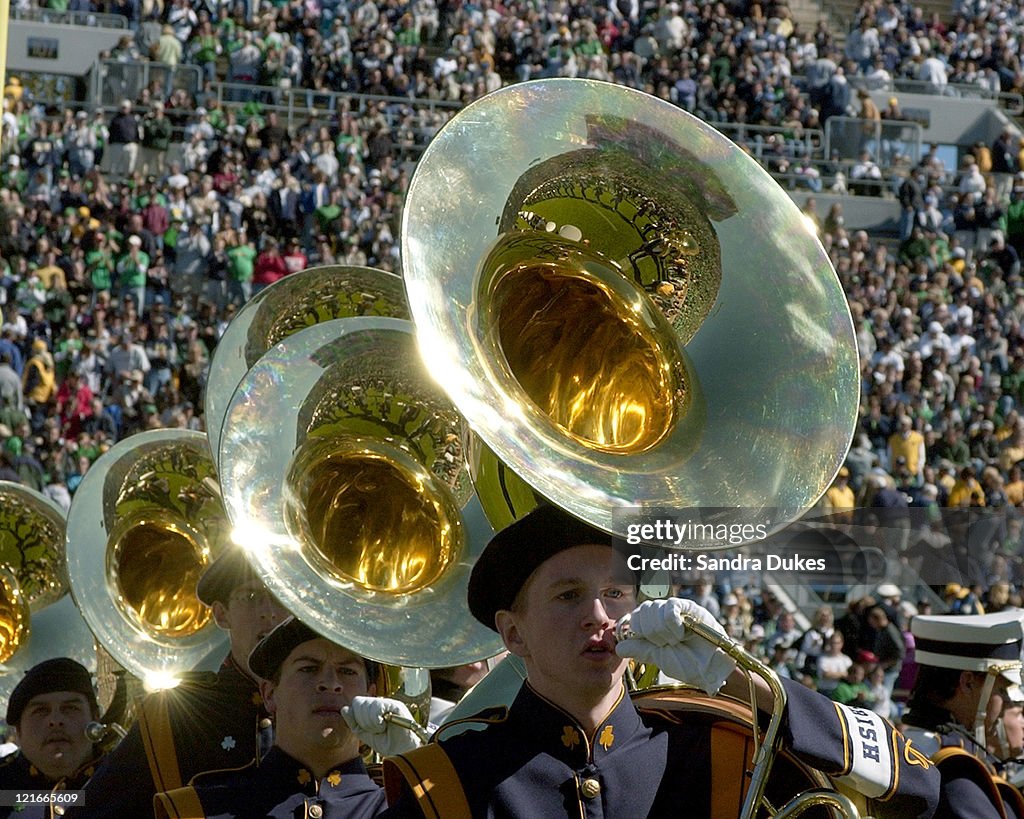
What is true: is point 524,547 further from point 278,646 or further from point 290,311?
point 290,311

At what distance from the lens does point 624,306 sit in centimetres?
385

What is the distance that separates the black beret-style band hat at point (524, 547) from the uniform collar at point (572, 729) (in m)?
0.18

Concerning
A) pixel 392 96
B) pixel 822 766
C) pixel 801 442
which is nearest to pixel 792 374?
pixel 801 442

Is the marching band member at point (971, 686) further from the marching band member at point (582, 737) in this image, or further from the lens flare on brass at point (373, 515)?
the lens flare on brass at point (373, 515)

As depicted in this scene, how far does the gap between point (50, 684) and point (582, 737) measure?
8.63 feet

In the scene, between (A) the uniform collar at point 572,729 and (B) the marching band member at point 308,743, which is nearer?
(A) the uniform collar at point 572,729

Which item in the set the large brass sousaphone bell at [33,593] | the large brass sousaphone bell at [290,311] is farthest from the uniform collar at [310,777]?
the large brass sousaphone bell at [33,593]

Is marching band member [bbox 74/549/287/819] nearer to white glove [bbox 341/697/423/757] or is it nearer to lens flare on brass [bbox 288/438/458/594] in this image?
lens flare on brass [bbox 288/438/458/594]

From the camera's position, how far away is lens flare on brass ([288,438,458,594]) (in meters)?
4.29

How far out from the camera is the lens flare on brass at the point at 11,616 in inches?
249

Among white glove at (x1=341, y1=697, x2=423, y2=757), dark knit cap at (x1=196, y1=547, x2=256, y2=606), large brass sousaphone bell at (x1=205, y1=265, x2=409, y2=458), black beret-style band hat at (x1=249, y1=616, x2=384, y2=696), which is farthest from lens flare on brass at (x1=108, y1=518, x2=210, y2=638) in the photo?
white glove at (x1=341, y1=697, x2=423, y2=757)

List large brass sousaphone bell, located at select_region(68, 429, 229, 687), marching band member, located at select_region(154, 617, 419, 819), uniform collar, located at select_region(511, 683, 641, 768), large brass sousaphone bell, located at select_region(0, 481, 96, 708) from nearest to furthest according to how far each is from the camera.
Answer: uniform collar, located at select_region(511, 683, 641, 768)
marching band member, located at select_region(154, 617, 419, 819)
large brass sousaphone bell, located at select_region(68, 429, 229, 687)
large brass sousaphone bell, located at select_region(0, 481, 96, 708)

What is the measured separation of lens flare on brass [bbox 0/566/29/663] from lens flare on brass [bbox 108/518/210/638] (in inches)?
34.0

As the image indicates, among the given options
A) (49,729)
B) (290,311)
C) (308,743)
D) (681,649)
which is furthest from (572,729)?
(49,729)
